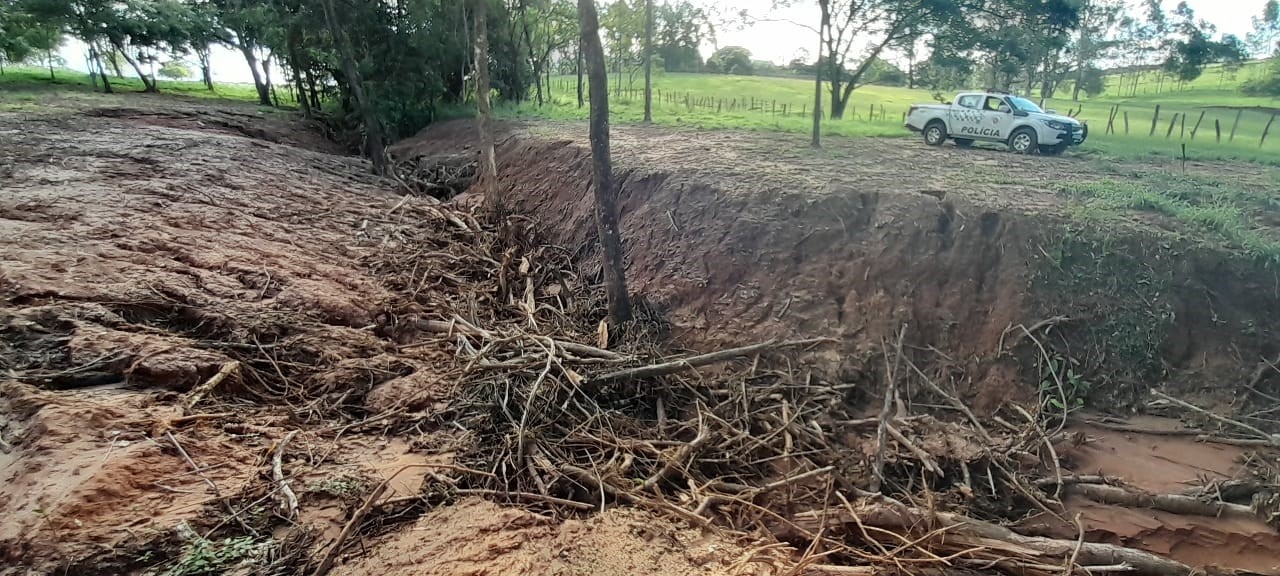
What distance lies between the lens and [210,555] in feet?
12.0

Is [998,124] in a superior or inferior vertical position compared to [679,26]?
inferior

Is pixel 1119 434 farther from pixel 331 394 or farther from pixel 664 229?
pixel 331 394

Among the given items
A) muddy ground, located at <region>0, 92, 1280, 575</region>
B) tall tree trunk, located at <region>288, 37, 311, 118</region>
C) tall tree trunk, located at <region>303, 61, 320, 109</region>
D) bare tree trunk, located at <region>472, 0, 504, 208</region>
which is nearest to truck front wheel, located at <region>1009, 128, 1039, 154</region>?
muddy ground, located at <region>0, 92, 1280, 575</region>

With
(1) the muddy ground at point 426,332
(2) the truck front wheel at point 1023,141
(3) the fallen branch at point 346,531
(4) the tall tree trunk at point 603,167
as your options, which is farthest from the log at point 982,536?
(2) the truck front wheel at point 1023,141

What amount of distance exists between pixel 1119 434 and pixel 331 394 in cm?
735

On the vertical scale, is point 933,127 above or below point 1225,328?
above

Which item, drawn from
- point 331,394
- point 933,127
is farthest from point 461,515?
point 933,127

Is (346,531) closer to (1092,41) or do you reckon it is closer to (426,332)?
(426,332)

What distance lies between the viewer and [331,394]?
591 centimetres

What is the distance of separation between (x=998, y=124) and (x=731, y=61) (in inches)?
814

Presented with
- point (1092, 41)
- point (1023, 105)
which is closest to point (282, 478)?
point (1023, 105)

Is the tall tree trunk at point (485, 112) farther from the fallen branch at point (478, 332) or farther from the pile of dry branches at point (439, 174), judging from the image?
the fallen branch at point (478, 332)

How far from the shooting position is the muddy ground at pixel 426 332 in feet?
13.2

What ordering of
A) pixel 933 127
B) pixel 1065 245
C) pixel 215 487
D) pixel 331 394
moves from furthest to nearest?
pixel 933 127 < pixel 1065 245 < pixel 331 394 < pixel 215 487
